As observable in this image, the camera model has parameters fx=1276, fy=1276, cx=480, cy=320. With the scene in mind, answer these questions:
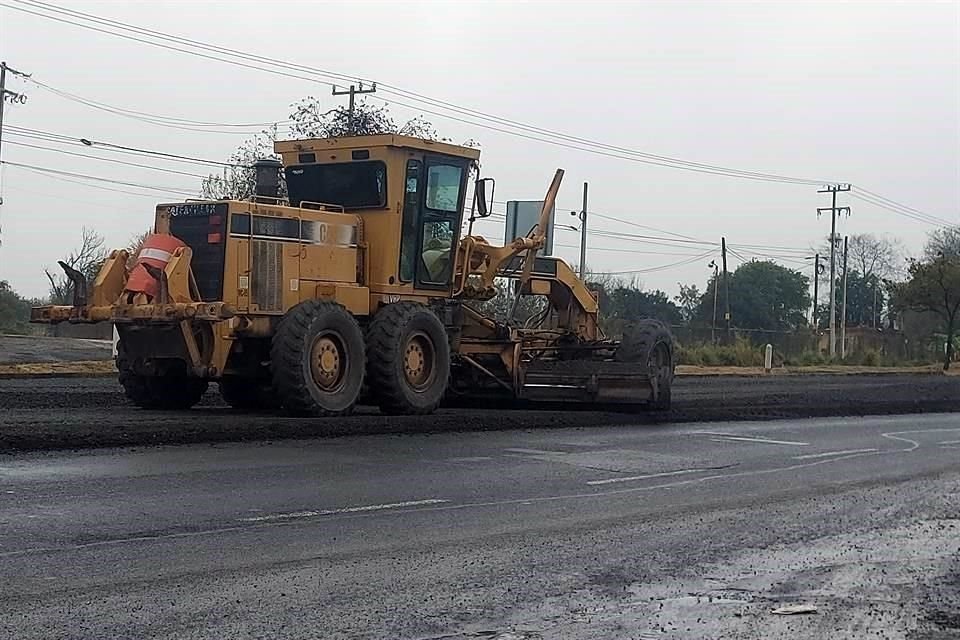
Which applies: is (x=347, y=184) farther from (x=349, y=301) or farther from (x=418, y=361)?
(x=418, y=361)

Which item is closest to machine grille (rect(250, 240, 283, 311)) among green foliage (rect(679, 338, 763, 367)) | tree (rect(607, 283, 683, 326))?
green foliage (rect(679, 338, 763, 367))

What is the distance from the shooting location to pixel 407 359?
16.1 meters

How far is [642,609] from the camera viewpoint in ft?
21.4

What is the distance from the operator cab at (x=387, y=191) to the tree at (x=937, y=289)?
120 ft

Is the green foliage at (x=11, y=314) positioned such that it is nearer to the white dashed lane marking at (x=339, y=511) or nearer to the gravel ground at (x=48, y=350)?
the gravel ground at (x=48, y=350)

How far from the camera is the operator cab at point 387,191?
16453 mm

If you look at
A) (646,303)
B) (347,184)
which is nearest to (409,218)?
(347,184)

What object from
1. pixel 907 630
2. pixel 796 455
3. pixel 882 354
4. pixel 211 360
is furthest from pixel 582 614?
pixel 882 354

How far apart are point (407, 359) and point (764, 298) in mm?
72380

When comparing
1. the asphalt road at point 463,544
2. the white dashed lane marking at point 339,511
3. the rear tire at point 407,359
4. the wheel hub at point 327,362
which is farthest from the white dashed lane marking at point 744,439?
the white dashed lane marking at point 339,511

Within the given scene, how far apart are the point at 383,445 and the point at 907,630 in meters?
7.28

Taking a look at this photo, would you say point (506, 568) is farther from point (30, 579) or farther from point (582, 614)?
point (30, 579)

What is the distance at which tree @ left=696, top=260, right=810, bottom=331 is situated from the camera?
84188 millimetres

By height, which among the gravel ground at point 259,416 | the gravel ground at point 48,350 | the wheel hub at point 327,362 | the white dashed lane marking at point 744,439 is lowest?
the white dashed lane marking at point 744,439
